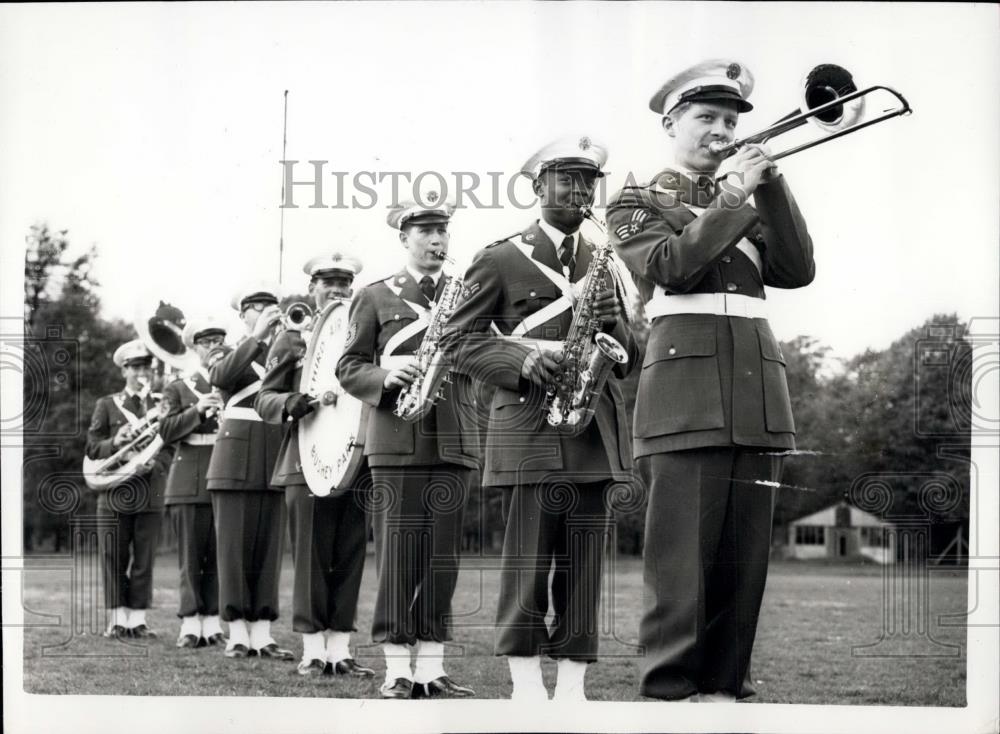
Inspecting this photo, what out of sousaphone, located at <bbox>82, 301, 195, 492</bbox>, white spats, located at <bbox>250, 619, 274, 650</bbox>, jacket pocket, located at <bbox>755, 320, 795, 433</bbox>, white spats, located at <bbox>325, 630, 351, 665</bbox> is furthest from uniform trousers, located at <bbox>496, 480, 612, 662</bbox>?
sousaphone, located at <bbox>82, 301, 195, 492</bbox>

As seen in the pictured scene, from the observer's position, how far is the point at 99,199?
800 cm

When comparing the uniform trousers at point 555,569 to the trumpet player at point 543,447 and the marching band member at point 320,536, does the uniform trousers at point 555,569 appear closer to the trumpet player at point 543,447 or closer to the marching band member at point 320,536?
the trumpet player at point 543,447

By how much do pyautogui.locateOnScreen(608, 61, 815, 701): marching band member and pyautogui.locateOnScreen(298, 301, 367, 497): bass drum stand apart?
5.71 ft

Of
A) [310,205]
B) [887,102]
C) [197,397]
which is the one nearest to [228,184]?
[310,205]

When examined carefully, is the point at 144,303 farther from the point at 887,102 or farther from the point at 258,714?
the point at 887,102

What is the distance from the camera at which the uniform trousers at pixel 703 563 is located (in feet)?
21.4

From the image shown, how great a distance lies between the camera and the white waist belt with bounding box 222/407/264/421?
8.55 metres

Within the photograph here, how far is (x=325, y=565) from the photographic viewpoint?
807 cm

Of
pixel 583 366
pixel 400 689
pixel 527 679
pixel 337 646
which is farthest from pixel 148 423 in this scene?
pixel 583 366

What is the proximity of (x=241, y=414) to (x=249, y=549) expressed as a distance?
0.79 metres

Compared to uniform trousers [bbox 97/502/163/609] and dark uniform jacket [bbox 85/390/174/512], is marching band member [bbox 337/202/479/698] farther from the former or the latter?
uniform trousers [bbox 97/502/163/609]

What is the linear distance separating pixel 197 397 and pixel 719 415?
3.95 metres

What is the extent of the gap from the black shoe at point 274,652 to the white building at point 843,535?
9.27 feet

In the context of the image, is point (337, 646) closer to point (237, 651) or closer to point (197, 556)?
point (237, 651)
